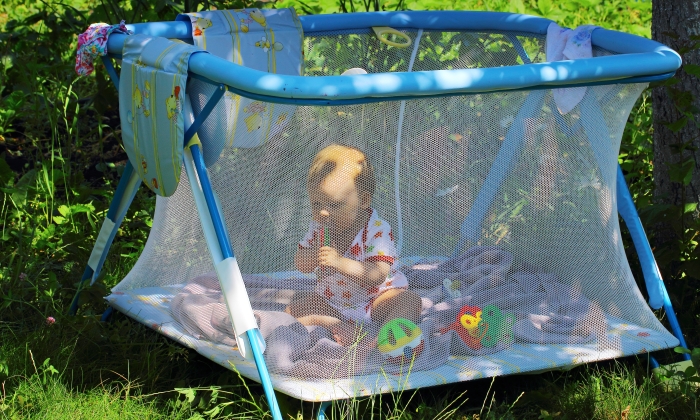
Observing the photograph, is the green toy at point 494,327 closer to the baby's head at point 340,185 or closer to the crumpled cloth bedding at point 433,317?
the crumpled cloth bedding at point 433,317

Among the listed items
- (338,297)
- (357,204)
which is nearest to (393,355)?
(338,297)

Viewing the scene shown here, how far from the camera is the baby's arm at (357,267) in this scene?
209cm

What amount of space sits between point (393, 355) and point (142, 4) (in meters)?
2.35

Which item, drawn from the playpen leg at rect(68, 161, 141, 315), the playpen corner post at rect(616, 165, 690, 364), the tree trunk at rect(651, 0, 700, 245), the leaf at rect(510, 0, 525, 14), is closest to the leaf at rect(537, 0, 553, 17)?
the leaf at rect(510, 0, 525, 14)

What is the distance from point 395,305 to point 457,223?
252 millimetres

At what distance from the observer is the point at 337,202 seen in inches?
81.1

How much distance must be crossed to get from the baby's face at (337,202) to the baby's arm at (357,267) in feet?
0.25

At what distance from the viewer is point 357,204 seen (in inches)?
81.0

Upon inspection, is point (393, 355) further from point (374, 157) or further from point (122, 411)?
point (122, 411)

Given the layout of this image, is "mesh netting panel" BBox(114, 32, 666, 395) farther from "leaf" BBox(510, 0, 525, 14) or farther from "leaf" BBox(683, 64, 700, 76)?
"leaf" BBox(510, 0, 525, 14)

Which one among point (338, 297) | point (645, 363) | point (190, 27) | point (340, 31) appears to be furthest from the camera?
point (340, 31)

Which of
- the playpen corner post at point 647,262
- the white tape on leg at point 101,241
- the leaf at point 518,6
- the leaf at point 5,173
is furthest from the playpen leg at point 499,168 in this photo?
the leaf at point 518,6

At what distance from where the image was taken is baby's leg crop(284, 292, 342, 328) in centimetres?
213

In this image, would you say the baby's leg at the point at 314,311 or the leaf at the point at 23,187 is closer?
the baby's leg at the point at 314,311
